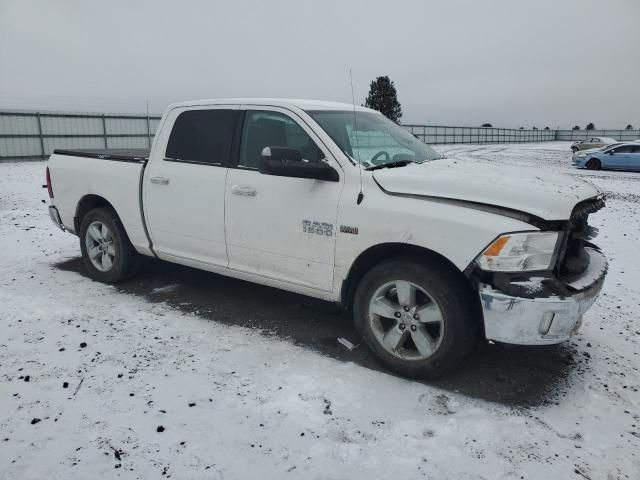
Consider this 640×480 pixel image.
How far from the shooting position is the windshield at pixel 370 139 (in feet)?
12.7

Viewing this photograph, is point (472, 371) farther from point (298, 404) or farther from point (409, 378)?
point (298, 404)

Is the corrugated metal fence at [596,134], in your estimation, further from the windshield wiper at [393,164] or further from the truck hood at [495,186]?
the windshield wiper at [393,164]

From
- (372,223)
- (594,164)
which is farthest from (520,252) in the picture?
(594,164)

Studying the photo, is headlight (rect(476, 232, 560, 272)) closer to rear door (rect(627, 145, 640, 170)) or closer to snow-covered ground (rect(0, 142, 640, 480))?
snow-covered ground (rect(0, 142, 640, 480))

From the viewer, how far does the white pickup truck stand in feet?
10.0

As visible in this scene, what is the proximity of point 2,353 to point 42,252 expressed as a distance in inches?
129

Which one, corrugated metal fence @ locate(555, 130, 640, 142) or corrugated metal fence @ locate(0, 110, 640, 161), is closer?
corrugated metal fence @ locate(0, 110, 640, 161)

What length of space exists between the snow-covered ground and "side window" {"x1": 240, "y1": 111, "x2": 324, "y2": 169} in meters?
1.51

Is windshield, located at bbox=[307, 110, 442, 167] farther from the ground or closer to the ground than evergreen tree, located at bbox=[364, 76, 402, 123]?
closer to the ground

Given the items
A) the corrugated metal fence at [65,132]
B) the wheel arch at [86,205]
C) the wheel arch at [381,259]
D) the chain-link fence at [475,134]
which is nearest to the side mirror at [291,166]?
the wheel arch at [381,259]

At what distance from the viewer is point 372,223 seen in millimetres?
3428

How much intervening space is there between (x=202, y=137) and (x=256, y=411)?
2.56m

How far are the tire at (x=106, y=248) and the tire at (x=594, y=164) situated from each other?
21.8 m

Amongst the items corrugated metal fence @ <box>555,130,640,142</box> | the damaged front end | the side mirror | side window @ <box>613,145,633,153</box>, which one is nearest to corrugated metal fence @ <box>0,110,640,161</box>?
side window @ <box>613,145,633,153</box>
